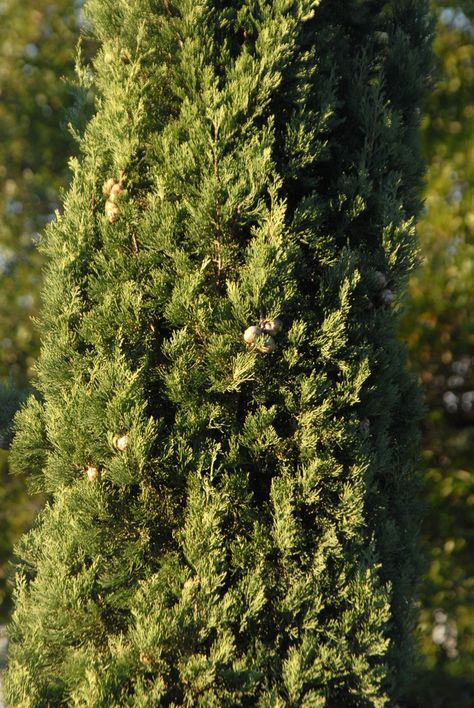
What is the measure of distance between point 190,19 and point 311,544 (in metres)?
2.11

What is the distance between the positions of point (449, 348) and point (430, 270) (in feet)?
2.38

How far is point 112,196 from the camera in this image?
9.34ft

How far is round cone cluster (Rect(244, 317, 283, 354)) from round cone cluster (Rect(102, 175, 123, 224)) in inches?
28.9

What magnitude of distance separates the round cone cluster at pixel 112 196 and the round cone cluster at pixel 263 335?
2.41 ft

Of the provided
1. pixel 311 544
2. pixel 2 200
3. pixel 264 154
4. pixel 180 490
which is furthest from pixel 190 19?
pixel 2 200

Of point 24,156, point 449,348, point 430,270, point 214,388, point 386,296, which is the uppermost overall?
point 24,156

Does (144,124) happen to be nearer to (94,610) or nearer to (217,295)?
(217,295)

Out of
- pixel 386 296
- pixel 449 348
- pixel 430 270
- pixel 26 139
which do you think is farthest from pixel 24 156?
pixel 386 296

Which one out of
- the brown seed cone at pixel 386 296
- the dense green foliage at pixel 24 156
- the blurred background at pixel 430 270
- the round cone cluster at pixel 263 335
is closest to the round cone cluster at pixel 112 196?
the round cone cluster at pixel 263 335

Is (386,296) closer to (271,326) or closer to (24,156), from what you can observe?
(271,326)

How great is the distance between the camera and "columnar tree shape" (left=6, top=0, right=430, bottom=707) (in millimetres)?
2582

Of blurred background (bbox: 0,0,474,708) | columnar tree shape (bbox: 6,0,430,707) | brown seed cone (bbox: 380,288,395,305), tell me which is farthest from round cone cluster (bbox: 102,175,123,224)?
blurred background (bbox: 0,0,474,708)

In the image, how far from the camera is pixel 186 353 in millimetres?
2678

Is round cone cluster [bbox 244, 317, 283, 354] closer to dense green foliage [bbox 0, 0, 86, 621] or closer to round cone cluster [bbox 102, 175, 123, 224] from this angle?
round cone cluster [bbox 102, 175, 123, 224]
